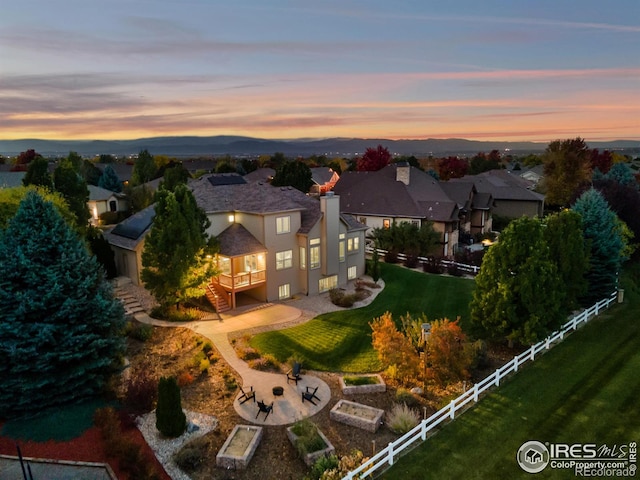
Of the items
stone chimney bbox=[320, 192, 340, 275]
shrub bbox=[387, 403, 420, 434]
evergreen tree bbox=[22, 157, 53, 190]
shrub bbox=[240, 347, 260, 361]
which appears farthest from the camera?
evergreen tree bbox=[22, 157, 53, 190]

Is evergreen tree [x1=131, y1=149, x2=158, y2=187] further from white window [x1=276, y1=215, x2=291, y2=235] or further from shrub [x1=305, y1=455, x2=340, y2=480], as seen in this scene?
→ shrub [x1=305, y1=455, x2=340, y2=480]

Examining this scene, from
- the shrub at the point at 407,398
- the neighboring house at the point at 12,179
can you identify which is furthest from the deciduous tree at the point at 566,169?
the neighboring house at the point at 12,179

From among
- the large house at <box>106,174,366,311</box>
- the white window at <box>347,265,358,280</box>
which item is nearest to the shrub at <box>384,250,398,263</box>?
the white window at <box>347,265,358,280</box>

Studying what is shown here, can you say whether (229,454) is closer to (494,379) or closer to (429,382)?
(429,382)

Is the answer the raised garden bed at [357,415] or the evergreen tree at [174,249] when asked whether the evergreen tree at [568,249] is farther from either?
the evergreen tree at [174,249]

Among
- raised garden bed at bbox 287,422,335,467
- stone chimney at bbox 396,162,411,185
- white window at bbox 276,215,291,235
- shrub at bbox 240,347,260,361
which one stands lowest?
shrub at bbox 240,347,260,361
